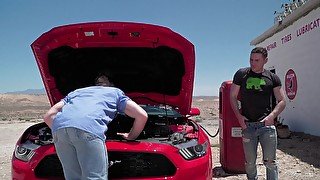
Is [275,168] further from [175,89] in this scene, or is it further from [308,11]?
[308,11]

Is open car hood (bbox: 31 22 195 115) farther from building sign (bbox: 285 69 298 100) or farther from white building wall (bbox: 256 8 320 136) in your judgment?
building sign (bbox: 285 69 298 100)

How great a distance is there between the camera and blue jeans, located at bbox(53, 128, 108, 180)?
9.60 feet

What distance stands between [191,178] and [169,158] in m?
0.27

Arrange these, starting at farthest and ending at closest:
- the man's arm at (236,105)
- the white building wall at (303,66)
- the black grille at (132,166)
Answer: the white building wall at (303,66), the man's arm at (236,105), the black grille at (132,166)

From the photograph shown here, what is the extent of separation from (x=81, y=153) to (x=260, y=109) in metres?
2.51

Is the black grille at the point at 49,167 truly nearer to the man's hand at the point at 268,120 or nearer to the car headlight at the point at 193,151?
the car headlight at the point at 193,151

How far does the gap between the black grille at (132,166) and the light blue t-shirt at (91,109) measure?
1.57 ft

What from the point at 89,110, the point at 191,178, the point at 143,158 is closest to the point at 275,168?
the point at 191,178

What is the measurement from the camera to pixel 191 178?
134 inches

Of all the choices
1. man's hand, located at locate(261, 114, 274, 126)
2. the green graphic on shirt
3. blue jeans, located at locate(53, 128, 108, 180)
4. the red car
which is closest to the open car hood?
the red car

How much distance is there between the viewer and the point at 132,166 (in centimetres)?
349

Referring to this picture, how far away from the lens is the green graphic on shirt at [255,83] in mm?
4543

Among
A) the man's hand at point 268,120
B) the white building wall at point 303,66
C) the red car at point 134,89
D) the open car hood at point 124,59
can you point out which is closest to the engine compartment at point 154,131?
the red car at point 134,89

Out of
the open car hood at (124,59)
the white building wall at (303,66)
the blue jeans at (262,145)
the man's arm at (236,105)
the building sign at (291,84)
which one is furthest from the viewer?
the building sign at (291,84)
